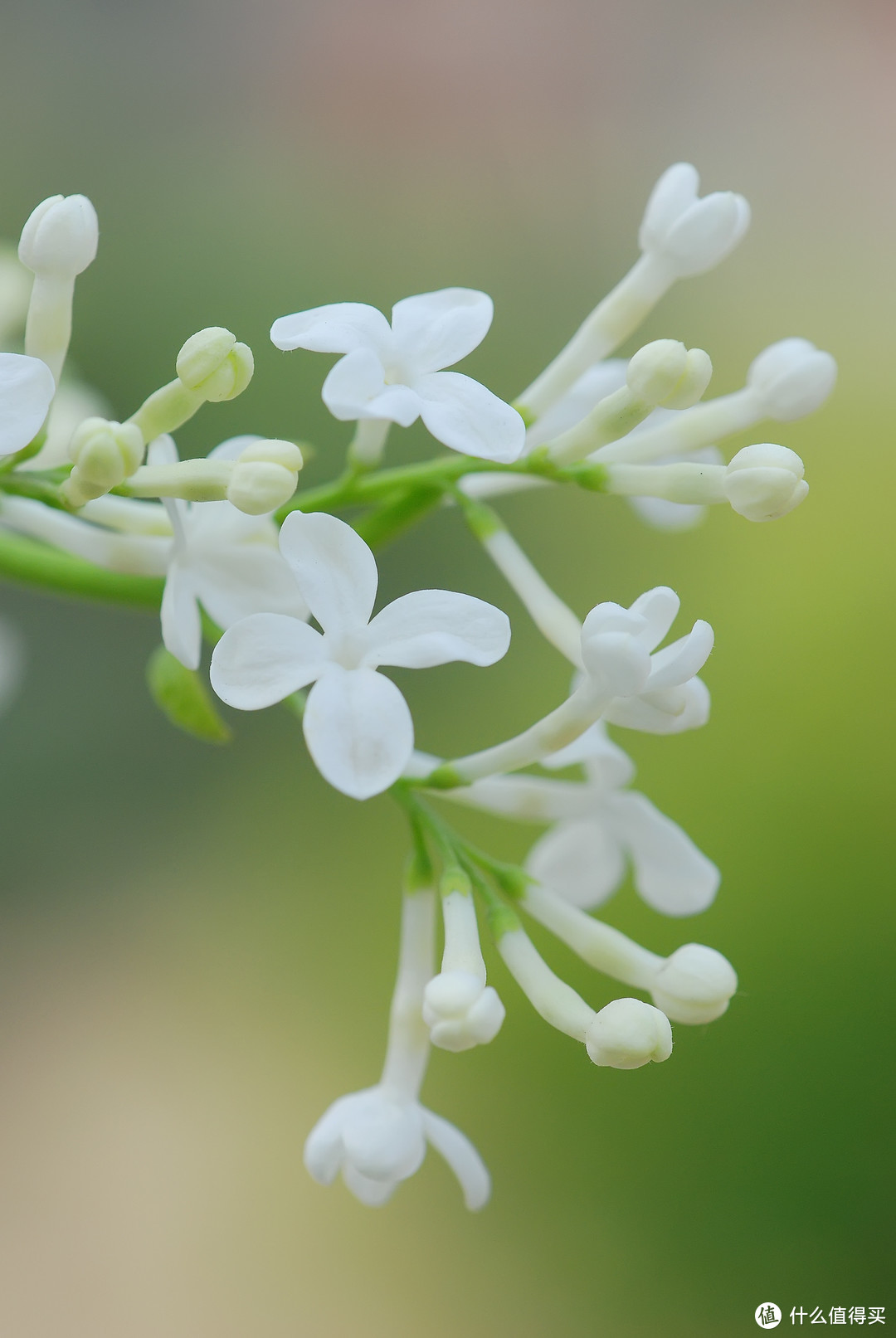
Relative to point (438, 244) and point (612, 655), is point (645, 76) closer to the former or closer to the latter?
point (438, 244)

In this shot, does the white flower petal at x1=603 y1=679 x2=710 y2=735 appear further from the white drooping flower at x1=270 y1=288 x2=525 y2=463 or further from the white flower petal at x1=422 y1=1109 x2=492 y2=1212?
the white flower petal at x1=422 y1=1109 x2=492 y2=1212

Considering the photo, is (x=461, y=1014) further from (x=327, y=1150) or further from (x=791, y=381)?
(x=791, y=381)

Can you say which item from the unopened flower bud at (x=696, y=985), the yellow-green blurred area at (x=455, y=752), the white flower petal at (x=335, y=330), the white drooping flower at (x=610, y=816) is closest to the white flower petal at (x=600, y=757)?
the white drooping flower at (x=610, y=816)

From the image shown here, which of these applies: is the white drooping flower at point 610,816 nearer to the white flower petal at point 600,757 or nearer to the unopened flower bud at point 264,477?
the white flower petal at point 600,757

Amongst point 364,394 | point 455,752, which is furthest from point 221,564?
point 455,752

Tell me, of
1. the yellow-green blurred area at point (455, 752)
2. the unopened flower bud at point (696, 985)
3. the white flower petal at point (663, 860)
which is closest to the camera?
the unopened flower bud at point (696, 985)

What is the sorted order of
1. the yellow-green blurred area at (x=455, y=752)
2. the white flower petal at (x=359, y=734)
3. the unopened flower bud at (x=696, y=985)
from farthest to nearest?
the yellow-green blurred area at (x=455, y=752) → the unopened flower bud at (x=696, y=985) → the white flower petal at (x=359, y=734)
